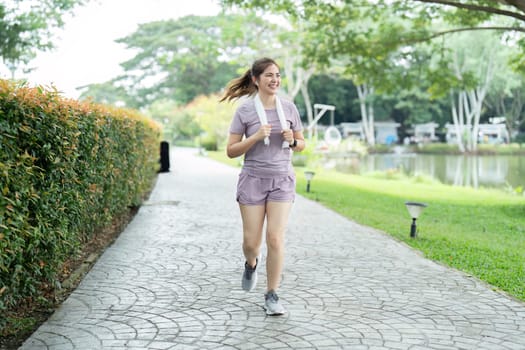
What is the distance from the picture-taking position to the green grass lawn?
713 cm

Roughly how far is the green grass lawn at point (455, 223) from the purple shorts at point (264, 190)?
2472 mm

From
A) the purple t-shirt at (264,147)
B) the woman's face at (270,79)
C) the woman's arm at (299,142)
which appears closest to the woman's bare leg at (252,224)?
the purple t-shirt at (264,147)

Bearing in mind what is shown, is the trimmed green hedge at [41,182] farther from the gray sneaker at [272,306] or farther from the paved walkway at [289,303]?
the gray sneaker at [272,306]

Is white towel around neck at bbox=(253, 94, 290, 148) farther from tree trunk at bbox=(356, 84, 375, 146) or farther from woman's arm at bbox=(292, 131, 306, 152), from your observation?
tree trunk at bbox=(356, 84, 375, 146)

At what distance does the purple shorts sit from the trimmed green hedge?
1.50 metres

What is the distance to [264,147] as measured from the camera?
4.77 metres

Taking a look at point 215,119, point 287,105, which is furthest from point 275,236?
point 215,119

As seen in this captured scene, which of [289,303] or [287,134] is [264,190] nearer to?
[287,134]

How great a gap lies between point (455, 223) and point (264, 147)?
8.55m

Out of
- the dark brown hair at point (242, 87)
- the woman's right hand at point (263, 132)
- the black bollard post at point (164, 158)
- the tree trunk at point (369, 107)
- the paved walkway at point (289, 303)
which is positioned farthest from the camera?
the tree trunk at point (369, 107)

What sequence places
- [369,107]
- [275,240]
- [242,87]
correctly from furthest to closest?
1. [369,107]
2. [242,87]
3. [275,240]

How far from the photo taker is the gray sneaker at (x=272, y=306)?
4.76 m

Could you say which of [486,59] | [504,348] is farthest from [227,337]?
[486,59]

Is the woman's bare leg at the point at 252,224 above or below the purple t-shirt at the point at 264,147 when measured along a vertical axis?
below
